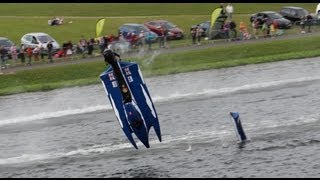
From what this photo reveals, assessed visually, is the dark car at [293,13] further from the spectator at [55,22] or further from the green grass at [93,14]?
the spectator at [55,22]

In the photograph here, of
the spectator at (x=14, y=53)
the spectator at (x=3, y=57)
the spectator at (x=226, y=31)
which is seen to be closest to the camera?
the spectator at (x=3, y=57)

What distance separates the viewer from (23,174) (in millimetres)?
23391

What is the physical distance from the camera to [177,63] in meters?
50.3

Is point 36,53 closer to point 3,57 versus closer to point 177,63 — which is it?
point 3,57

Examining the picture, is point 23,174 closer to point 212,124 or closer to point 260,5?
point 212,124

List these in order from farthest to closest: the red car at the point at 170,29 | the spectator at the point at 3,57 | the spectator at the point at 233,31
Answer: the red car at the point at 170,29 < the spectator at the point at 233,31 < the spectator at the point at 3,57

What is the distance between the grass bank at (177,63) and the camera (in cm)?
4644

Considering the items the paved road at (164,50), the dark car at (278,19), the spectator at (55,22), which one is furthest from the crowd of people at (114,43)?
the spectator at (55,22)

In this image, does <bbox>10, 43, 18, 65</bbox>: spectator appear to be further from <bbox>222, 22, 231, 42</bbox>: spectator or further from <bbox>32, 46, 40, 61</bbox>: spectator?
<bbox>222, 22, 231, 42</bbox>: spectator

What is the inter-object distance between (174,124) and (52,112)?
857 cm

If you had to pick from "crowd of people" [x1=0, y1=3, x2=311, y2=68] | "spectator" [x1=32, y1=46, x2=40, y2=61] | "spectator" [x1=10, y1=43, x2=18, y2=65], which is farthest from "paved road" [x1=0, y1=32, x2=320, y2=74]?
"spectator" [x1=32, y1=46, x2=40, y2=61]

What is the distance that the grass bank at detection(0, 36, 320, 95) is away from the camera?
46438 mm

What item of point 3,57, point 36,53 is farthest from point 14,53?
point 36,53

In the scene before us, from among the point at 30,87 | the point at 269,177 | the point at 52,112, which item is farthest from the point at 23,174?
the point at 30,87
